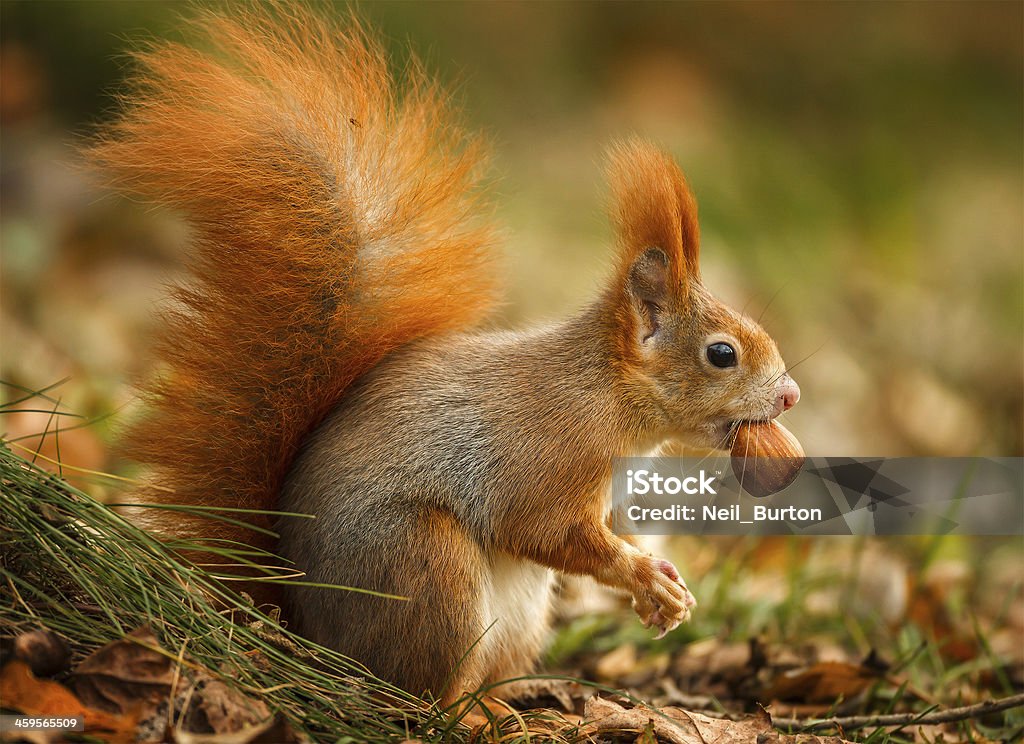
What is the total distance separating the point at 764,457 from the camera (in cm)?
186

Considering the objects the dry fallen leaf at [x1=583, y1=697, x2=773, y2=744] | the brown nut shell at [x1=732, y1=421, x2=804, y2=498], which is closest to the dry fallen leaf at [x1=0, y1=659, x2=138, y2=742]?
the dry fallen leaf at [x1=583, y1=697, x2=773, y2=744]

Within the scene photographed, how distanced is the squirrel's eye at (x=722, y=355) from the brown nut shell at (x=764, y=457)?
0.12m

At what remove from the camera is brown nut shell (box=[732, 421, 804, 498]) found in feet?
6.06

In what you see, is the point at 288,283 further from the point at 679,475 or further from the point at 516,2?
the point at 516,2

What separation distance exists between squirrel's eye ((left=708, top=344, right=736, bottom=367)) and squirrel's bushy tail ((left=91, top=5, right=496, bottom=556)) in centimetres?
→ 56

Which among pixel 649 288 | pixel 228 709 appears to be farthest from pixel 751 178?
pixel 228 709

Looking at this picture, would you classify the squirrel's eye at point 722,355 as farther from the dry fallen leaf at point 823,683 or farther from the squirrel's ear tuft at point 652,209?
the dry fallen leaf at point 823,683

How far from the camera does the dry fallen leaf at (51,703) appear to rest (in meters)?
1.28

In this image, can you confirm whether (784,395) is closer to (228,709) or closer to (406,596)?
(406,596)

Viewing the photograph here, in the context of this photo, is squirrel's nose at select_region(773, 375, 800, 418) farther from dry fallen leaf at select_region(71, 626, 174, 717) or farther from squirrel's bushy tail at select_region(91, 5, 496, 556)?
dry fallen leaf at select_region(71, 626, 174, 717)

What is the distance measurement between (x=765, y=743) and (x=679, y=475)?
0.62 meters

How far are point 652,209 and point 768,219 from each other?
345 cm

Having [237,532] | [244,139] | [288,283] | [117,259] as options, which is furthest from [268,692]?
[117,259]

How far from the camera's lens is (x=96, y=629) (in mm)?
1424
